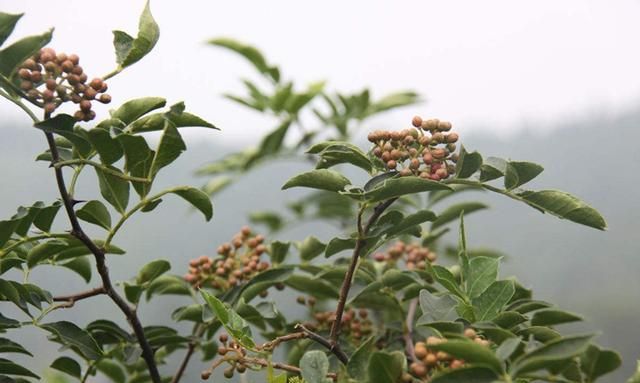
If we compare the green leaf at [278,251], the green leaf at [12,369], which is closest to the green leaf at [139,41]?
the green leaf at [12,369]

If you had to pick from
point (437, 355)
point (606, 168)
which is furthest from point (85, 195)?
point (437, 355)

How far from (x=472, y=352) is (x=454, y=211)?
27.0 inches

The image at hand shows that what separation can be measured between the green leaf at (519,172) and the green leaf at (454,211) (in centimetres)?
43

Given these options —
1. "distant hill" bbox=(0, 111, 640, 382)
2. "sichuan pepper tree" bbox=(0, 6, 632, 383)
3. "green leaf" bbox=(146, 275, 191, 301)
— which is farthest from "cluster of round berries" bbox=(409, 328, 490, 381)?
"distant hill" bbox=(0, 111, 640, 382)

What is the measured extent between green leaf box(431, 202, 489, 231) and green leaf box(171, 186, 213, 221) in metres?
0.46

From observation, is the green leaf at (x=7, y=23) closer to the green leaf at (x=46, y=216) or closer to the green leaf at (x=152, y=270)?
the green leaf at (x=46, y=216)

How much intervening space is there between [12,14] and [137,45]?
0.43ft

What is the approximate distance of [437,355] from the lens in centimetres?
62

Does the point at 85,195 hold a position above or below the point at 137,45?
below

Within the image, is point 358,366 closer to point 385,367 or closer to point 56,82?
point 385,367

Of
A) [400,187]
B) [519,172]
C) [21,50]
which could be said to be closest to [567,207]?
[519,172]

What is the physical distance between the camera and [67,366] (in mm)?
957

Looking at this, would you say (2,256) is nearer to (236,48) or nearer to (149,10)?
(149,10)

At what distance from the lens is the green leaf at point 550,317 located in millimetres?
767
